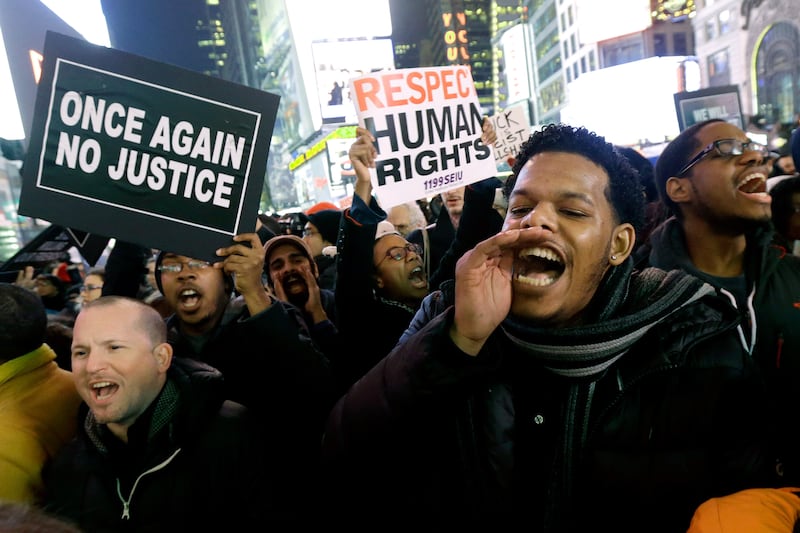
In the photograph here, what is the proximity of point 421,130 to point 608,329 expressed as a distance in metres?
2.83

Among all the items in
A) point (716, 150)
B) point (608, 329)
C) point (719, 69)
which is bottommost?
point (608, 329)

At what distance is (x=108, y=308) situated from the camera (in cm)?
209

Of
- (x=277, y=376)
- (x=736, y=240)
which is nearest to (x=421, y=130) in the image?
(x=736, y=240)

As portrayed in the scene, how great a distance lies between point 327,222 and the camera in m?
5.50

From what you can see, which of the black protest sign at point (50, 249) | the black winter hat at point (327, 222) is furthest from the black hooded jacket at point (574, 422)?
the black winter hat at point (327, 222)

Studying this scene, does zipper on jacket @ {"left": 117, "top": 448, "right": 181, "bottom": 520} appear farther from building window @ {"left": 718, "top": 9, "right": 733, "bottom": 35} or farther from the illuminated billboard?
building window @ {"left": 718, "top": 9, "right": 733, "bottom": 35}

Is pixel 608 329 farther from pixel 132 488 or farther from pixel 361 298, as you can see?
pixel 132 488

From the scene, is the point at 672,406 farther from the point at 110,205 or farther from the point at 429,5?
the point at 429,5

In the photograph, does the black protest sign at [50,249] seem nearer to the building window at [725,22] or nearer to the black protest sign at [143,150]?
the black protest sign at [143,150]

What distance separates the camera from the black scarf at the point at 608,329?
1467 mm

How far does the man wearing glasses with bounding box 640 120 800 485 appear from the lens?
231cm

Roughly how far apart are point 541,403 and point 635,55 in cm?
7917

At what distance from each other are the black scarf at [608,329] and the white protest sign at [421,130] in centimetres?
217

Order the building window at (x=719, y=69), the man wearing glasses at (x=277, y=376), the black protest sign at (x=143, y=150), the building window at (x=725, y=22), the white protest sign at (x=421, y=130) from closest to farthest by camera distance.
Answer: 1. the black protest sign at (x=143, y=150)
2. the man wearing glasses at (x=277, y=376)
3. the white protest sign at (x=421, y=130)
4. the building window at (x=725, y=22)
5. the building window at (x=719, y=69)
